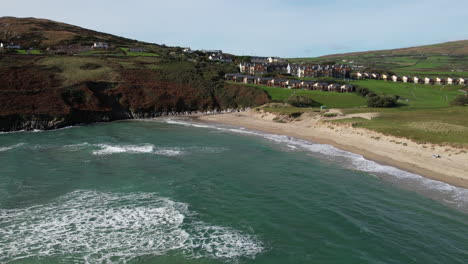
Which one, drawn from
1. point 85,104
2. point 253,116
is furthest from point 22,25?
point 253,116

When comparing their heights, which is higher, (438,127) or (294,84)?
(294,84)

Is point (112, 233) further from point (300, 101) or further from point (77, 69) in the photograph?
point (77, 69)

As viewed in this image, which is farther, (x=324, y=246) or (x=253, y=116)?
(x=253, y=116)

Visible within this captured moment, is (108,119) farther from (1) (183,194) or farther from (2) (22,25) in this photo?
(2) (22,25)

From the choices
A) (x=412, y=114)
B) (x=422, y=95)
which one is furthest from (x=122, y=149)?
(x=422, y=95)

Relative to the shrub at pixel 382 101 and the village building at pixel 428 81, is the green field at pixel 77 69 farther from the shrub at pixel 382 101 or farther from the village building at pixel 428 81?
the village building at pixel 428 81

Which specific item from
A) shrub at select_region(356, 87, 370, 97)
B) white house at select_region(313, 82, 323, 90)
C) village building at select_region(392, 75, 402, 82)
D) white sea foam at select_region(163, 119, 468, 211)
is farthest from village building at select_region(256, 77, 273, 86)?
village building at select_region(392, 75, 402, 82)

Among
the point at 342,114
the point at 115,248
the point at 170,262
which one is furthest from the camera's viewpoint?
the point at 342,114
